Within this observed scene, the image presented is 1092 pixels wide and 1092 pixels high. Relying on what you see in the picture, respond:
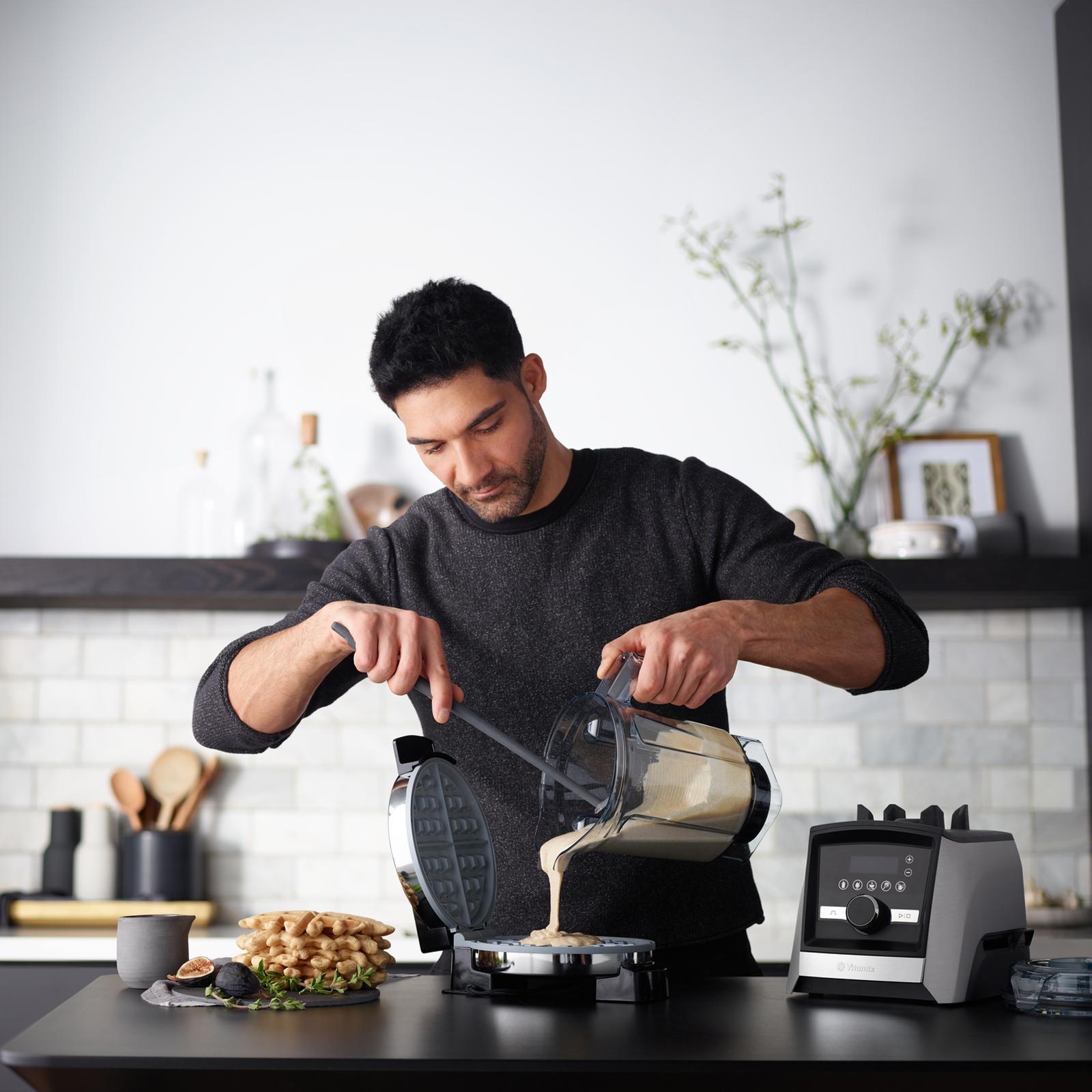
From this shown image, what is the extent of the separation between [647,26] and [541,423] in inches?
81.9

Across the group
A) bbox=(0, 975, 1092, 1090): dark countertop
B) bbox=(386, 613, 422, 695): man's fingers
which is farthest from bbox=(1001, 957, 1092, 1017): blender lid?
bbox=(386, 613, 422, 695): man's fingers

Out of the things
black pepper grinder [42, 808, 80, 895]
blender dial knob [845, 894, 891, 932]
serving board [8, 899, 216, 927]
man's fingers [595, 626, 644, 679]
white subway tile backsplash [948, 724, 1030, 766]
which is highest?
man's fingers [595, 626, 644, 679]

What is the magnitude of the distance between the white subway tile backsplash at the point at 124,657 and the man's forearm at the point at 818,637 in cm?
211

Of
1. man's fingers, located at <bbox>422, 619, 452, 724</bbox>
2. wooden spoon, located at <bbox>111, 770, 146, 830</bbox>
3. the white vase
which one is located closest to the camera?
man's fingers, located at <bbox>422, 619, 452, 724</bbox>

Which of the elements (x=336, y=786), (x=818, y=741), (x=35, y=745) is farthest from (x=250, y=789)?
(x=818, y=741)

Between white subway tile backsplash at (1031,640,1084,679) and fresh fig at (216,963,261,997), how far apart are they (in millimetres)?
2567

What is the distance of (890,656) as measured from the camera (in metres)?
1.65

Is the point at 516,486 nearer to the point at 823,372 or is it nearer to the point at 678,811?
the point at 678,811

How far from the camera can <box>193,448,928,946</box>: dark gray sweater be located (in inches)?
68.6

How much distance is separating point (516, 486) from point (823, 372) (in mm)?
1774

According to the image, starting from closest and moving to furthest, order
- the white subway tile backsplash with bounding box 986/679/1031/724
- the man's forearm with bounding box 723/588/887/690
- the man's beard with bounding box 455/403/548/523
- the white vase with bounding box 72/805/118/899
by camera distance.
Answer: the man's forearm with bounding box 723/588/887/690 < the man's beard with bounding box 455/403/548/523 < the white vase with bounding box 72/805/118/899 < the white subway tile backsplash with bounding box 986/679/1031/724

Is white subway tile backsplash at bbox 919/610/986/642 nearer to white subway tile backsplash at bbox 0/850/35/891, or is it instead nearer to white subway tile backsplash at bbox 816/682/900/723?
white subway tile backsplash at bbox 816/682/900/723

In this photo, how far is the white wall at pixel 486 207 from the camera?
11.1 ft

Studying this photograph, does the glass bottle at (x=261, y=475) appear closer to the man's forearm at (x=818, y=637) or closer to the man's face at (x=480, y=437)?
the man's face at (x=480, y=437)
